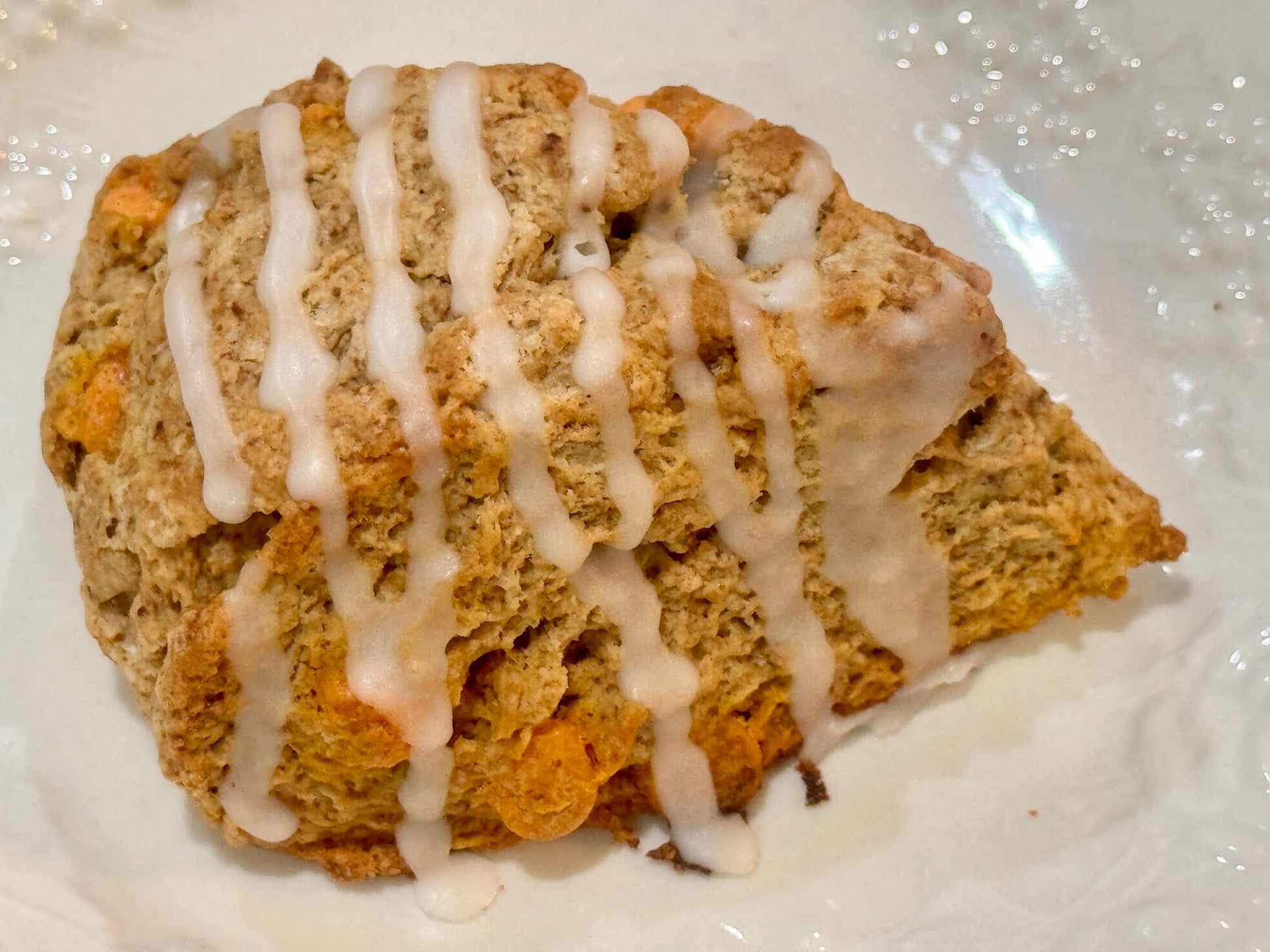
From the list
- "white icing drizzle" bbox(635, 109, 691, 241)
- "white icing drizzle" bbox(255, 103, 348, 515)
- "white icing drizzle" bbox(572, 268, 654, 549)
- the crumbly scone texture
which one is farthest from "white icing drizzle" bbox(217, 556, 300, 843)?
"white icing drizzle" bbox(635, 109, 691, 241)

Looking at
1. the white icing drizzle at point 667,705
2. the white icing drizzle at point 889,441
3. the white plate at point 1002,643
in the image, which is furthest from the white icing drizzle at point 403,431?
the white icing drizzle at point 889,441

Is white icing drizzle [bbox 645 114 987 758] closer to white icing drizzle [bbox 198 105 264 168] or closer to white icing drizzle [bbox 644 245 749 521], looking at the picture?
white icing drizzle [bbox 644 245 749 521]

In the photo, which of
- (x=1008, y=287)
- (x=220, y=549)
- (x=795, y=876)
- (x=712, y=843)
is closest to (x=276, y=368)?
(x=220, y=549)

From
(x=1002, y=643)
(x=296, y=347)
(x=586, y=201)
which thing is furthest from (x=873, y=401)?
(x=296, y=347)

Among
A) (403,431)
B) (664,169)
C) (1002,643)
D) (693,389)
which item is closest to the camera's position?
(403,431)

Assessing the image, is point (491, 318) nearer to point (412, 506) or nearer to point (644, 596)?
point (412, 506)

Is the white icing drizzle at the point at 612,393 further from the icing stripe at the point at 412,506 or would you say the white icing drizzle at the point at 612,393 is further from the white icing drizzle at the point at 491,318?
the icing stripe at the point at 412,506

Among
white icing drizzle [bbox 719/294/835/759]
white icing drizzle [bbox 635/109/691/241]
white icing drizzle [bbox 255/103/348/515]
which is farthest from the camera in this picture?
white icing drizzle [bbox 635/109/691/241]
